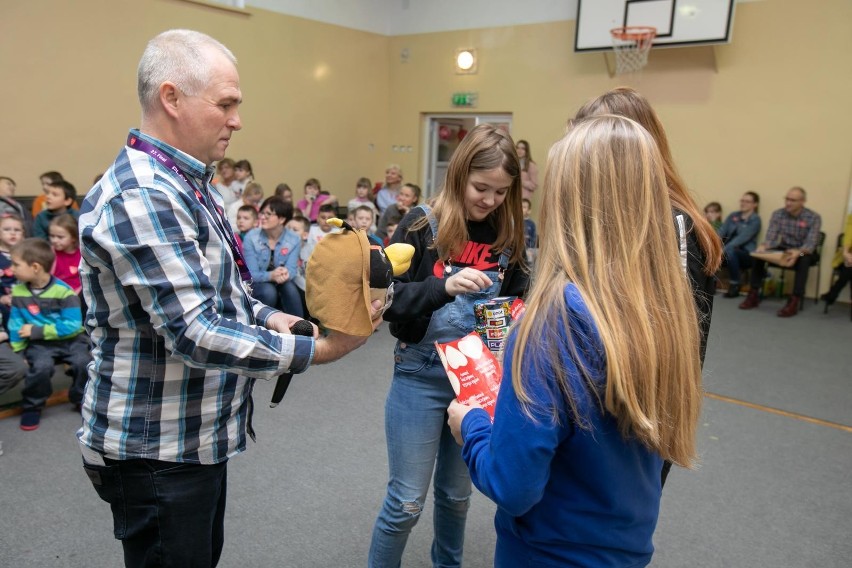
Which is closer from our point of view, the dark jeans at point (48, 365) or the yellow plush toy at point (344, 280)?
the yellow plush toy at point (344, 280)

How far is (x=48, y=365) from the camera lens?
3354 mm

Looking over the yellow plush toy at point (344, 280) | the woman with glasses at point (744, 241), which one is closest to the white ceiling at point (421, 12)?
the woman with glasses at point (744, 241)

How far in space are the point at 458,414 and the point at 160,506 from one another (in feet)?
2.23

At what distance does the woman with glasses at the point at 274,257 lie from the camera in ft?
16.2

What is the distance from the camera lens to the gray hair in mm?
1211

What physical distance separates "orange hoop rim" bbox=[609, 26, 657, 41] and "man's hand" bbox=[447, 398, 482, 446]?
776 centimetres

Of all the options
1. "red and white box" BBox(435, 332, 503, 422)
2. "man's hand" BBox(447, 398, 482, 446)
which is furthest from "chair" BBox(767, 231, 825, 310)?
"man's hand" BBox(447, 398, 482, 446)

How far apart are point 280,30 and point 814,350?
796 centimetres

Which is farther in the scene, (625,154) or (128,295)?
(128,295)

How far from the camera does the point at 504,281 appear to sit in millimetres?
1903

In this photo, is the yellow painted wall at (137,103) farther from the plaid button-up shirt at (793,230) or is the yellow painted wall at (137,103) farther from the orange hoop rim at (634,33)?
the plaid button-up shirt at (793,230)

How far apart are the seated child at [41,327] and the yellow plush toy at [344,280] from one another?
9.21 feet

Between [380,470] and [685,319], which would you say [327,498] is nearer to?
[380,470]

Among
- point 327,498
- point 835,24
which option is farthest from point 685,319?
point 835,24
